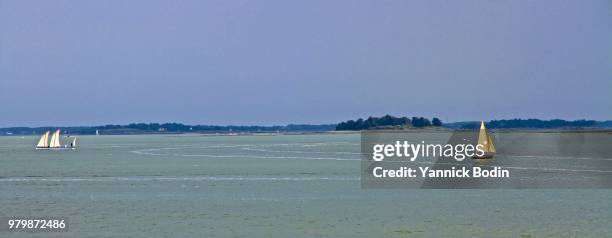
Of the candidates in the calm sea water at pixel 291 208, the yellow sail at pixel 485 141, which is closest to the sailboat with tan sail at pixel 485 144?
the yellow sail at pixel 485 141

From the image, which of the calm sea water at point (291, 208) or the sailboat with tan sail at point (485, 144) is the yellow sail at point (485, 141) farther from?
the calm sea water at point (291, 208)

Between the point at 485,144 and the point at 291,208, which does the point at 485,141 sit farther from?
the point at 291,208

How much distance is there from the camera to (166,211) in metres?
43.3

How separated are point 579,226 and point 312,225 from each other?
10321 mm

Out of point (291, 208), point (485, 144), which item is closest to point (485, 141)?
point (485, 144)

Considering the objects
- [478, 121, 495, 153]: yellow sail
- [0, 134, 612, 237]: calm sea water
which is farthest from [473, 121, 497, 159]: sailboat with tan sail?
[0, 134, 612, 237]: calm sea water

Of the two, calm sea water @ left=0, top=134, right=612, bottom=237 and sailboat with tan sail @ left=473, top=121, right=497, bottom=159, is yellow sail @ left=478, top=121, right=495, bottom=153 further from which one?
calm sea water @ left=0, top=134, right=612, bottom=237

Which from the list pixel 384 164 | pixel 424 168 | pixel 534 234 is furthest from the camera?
pixel 384 164

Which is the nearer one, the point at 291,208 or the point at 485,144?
the point at 291,208

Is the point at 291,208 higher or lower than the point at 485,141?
lower

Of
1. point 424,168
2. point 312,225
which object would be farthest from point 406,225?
point 424,168

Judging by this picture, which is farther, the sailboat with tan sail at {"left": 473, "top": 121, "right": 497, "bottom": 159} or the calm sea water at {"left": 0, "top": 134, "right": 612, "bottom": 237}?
the sailboat with tan sail at {"left": 473, "top": 121, "right": 497, "bottom": 159}

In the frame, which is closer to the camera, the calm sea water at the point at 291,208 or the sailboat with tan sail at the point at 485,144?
the calm sea water at the point at 291,208

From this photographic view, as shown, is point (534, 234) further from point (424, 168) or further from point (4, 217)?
point (424, 168)
